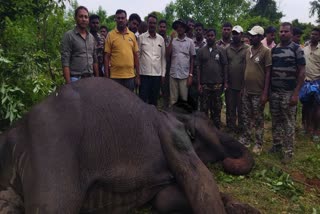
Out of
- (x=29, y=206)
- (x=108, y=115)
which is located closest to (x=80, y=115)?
(x=108, y=115)

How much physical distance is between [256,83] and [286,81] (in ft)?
1.58

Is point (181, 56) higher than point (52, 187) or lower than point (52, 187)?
higher

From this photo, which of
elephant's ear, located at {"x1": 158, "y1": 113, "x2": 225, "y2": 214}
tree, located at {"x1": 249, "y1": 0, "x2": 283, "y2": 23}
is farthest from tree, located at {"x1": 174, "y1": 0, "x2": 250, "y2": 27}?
elephant's ear, located at {"x1": 158, "y1": 113, "x2": 225, "y2": 214}

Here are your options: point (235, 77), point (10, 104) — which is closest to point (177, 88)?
point (235, 77)

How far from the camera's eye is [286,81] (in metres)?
5.90

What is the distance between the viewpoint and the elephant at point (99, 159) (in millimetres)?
2746

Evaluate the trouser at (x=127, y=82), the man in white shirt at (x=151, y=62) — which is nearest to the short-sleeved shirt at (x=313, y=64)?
the man in white shirt at (x=151, y=62)

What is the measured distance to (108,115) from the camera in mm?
3158

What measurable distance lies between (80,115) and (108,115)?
24 centimetres

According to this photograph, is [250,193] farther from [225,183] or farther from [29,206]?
[29,206]

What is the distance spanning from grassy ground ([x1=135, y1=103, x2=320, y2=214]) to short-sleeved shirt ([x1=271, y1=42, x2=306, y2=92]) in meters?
1.08

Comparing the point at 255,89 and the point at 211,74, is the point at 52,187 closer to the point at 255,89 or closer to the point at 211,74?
the point at 255,89

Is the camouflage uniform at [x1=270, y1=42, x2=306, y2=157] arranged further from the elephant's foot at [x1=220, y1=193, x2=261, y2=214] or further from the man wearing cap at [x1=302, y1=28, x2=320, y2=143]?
the elephant's foot at [x1=220, y1=193, x2=261, y2=214]

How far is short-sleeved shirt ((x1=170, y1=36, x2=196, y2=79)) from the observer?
23.2 feet
